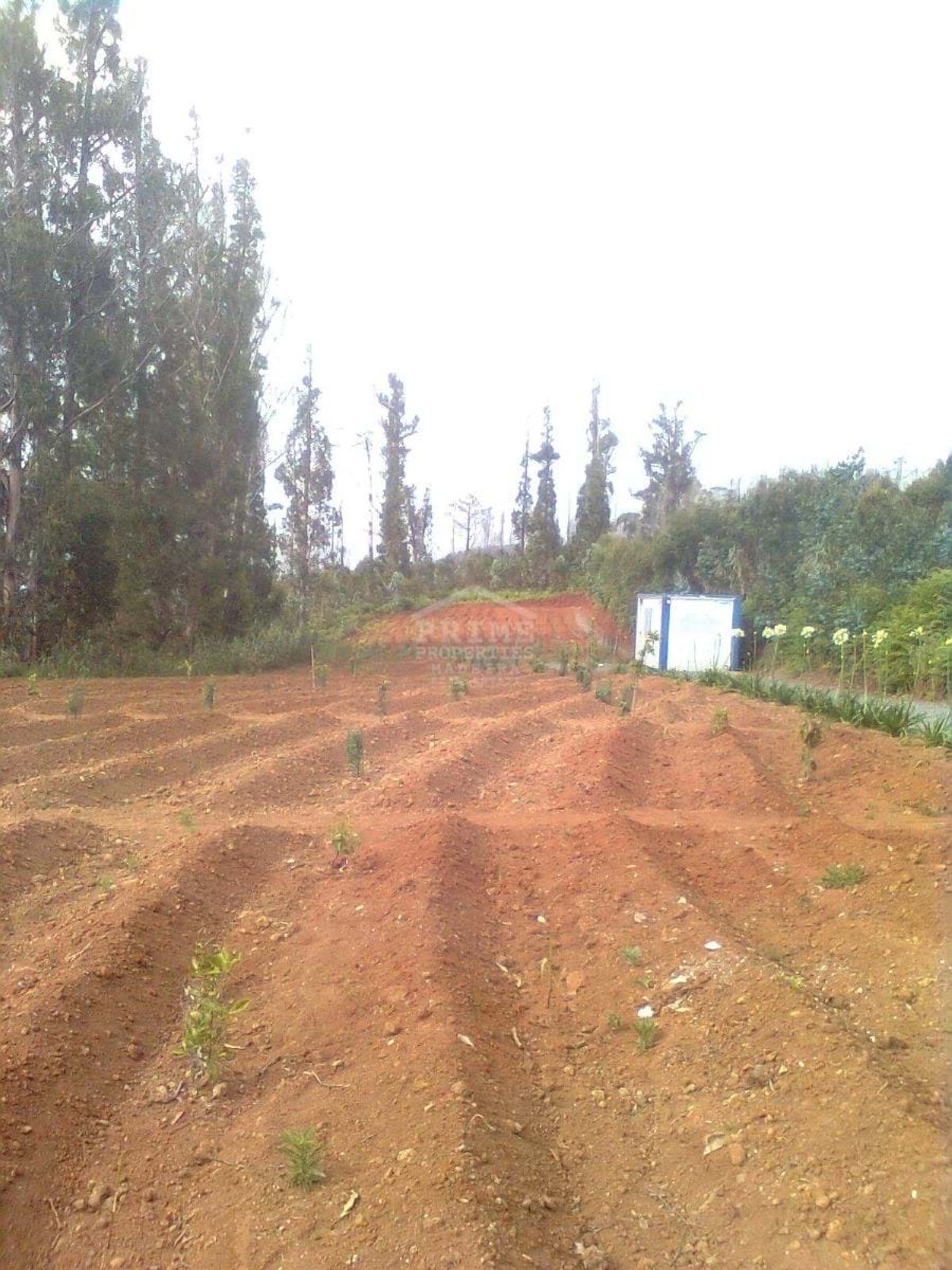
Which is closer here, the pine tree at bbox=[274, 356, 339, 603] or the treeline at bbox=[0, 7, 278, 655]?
the treeline at bbox=[0, 7, 278, 655]

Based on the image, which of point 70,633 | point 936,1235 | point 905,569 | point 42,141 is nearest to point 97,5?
point 42,141

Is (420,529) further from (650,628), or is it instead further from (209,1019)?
(209,1019)

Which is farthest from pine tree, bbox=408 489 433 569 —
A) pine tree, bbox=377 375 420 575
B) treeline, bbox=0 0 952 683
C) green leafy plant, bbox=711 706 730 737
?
green leafy plant, bbox=711 706 730 737

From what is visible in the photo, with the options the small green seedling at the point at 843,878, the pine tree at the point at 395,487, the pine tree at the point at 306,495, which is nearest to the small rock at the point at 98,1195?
the small green seedling at the point at 843,878

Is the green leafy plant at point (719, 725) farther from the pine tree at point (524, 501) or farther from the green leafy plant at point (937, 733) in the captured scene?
the pine tree at point (524, 501)

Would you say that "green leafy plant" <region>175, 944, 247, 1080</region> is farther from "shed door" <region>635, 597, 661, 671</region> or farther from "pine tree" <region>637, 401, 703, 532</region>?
"pine tree" <region>637, 401, 703, 532</region>

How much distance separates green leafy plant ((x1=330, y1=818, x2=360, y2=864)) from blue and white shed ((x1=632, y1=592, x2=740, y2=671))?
1112cm

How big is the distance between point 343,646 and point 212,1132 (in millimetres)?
16337

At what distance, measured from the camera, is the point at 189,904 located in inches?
171

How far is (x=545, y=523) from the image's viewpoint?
31.8m

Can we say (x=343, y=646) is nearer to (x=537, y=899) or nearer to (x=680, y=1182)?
(x=537, y=899)

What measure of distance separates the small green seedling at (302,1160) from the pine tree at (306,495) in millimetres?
20978

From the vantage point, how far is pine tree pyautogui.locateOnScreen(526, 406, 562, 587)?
31.4 meters

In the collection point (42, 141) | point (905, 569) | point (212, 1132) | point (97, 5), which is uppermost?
point (97, 5)
